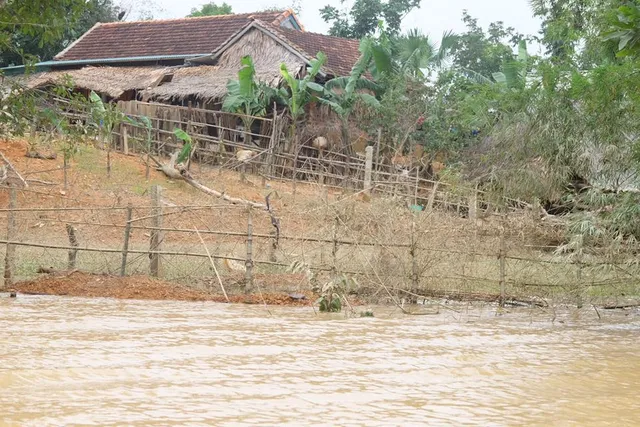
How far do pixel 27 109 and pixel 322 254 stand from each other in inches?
180

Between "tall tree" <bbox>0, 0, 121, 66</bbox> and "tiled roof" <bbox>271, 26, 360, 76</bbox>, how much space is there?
546cm

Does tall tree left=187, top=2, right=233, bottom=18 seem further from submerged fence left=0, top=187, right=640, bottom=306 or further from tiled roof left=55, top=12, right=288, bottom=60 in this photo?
submerged fence left=0, top=187, right=640, bottom=306

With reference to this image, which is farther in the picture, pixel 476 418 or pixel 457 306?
pixel 457 306

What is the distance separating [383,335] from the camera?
9.31 meters

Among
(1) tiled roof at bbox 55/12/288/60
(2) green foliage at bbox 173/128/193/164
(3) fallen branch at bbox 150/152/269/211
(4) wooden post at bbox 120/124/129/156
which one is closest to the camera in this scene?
(3) fallen branch at bbox 150/152/269/211

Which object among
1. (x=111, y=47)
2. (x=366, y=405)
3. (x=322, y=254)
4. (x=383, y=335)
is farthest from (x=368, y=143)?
(x=366, y=405)

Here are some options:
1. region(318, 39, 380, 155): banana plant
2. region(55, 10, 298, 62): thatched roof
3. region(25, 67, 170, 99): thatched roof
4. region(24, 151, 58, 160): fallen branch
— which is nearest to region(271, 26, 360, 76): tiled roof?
region(318, 39, 380, 155): banana plant

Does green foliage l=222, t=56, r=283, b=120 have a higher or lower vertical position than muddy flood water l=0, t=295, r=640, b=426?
higher

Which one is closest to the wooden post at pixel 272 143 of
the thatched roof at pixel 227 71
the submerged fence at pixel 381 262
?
the thatched roof at pixel 227 71

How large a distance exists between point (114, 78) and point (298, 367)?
20116 mm

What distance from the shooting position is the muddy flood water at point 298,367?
19.4ft

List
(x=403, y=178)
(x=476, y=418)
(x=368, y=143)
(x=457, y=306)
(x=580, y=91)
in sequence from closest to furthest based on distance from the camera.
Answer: (x=476, y=418), (x=580, y=91), (x=457, y=306), (x=403, y=178), (x=368, y=143)

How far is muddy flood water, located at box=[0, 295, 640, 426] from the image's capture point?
5918 millimetres

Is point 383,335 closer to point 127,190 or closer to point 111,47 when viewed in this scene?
point 127,190
